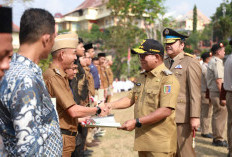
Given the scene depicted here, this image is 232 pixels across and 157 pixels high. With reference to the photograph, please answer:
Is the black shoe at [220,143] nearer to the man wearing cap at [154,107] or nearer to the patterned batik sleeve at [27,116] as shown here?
the man wearing cap at [154,107]

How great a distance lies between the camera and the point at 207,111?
770 cm

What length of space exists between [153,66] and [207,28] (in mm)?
61932

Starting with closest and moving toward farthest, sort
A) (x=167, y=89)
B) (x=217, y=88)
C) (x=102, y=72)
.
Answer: (x=167, y=89) < (x=217, y=88) < (x=102, y=72)

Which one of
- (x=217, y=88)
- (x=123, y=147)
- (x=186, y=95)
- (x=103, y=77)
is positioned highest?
(x=186, y=95)

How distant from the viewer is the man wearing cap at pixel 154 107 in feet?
9.72

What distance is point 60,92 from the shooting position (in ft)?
8.87

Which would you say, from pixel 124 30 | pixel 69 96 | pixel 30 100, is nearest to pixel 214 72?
pixel 69 96

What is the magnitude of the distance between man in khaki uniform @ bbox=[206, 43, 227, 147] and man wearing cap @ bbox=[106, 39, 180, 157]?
3.72 m

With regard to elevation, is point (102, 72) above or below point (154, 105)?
below

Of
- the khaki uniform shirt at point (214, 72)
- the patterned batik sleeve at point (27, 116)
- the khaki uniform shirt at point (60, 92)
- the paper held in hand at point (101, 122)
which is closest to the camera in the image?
the patterned batik sleeve at point (27, 116)

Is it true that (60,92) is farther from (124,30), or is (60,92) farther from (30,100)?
(124,30)

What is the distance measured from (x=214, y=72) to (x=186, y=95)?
2963 millimetres

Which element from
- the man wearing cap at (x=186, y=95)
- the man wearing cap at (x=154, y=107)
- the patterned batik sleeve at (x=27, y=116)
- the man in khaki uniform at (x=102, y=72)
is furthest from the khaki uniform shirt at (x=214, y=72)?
the patterned batik sleeve at (x=27, y=116)

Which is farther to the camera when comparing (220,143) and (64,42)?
(220,143)
